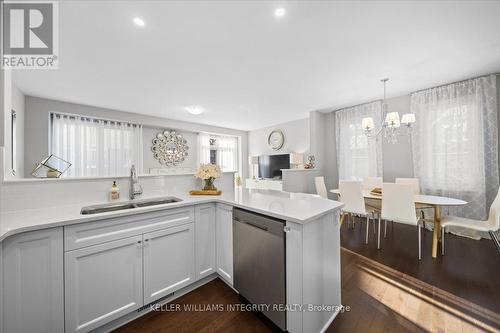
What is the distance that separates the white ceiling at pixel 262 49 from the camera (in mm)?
1505

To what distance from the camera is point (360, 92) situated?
127 inches

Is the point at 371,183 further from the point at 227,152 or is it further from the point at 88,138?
the point at 88,138

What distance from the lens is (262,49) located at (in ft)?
6.58

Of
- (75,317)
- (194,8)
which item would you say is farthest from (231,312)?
(194,8)

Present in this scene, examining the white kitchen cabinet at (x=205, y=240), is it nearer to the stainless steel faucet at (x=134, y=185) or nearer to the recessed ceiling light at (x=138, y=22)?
the stainless steel faucet at (x=134, y=185)

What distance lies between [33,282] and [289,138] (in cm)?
518

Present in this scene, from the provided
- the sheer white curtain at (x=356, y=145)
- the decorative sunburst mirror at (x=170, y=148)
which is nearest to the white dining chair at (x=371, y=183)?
the sheer white curtain at (x=356, y=145)

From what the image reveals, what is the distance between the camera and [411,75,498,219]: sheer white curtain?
106 inches

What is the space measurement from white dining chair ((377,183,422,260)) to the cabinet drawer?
98.9 inches

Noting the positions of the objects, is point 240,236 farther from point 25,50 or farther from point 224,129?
point 224,129

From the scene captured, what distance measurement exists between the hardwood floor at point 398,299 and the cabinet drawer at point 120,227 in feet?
2.24

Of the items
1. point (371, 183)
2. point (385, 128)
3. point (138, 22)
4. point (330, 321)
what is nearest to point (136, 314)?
point (330, 321)

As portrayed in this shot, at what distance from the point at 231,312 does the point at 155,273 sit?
0.67 metres

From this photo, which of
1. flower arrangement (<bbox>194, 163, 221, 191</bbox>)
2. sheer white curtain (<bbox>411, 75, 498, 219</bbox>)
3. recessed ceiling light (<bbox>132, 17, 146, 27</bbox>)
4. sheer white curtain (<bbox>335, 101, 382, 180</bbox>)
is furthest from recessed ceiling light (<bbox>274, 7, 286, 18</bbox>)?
sheer white curtain (<bbox>411, 75, 498, 219</bbox>)
